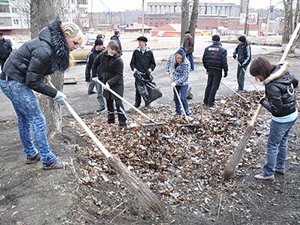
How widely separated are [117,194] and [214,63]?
479 cm

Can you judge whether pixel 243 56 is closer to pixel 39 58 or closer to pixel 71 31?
pixel 71 31

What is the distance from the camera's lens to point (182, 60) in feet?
20.1

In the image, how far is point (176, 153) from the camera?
4.64 m

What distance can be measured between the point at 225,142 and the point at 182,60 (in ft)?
6.80

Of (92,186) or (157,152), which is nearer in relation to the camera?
(92,186)

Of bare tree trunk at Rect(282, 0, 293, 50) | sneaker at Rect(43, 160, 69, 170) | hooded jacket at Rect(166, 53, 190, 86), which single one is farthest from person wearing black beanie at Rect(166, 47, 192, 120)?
bare tree trunk at Rect(282, 0, 293, 50)

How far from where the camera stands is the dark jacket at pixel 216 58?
7020 millimetres

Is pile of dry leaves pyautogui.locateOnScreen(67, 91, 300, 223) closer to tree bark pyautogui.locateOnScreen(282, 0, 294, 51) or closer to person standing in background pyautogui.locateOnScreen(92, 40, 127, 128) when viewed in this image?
person standing in background pyautogui.locateOnScreen(92, 40, 127, 128)

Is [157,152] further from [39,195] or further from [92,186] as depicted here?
[39,195]

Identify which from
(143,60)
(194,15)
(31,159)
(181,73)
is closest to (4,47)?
(143,60)

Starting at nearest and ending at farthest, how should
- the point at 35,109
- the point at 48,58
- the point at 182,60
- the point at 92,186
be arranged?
the point at 48,58 < the point at 35,109 < the point at 92,186 < the point at 182,60

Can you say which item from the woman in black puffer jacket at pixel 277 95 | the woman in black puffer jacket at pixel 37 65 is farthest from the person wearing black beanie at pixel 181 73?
the woman in black puffer jacket at pixel 37 65

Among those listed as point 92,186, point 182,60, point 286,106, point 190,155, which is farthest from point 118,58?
point 286,106

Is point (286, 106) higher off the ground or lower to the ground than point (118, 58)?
lower
